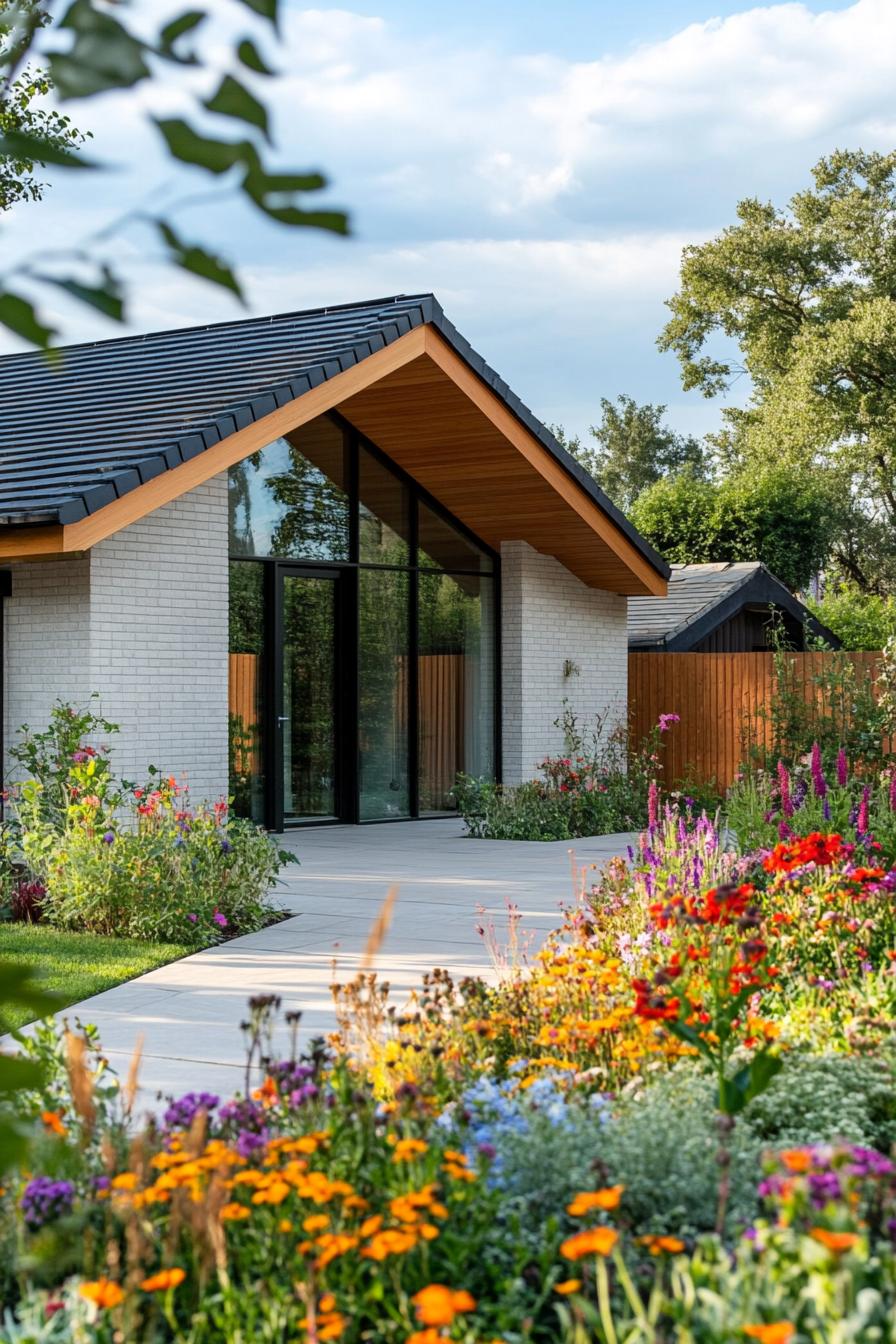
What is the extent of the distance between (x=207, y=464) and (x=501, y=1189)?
8576mm

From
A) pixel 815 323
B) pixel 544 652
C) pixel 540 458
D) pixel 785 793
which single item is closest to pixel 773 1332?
pixel 785 793

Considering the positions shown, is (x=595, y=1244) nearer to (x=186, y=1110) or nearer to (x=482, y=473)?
(x=186, y=1110)

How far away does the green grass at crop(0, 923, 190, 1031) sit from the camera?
22.6 feet

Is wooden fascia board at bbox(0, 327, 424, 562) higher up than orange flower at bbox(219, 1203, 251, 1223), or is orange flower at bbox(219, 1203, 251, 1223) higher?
wooden fascia board at bbox(0, 327, 424, 562)

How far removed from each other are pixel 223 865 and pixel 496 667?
310 inches

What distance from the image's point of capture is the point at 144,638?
11539mm

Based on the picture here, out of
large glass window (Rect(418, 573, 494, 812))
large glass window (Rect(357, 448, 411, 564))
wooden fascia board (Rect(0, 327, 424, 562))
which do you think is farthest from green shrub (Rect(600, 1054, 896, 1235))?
large glass window (Rect(418, 573, 494, 812))

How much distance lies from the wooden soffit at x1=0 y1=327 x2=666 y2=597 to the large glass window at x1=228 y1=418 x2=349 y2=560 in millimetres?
443

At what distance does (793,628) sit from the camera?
2155 centimetres

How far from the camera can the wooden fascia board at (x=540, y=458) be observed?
13391 millimetres

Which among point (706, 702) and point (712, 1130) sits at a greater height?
point (706, 702)

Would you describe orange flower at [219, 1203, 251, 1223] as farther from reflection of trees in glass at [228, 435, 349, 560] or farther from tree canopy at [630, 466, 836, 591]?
tree canopy at [630, 466, 836, 591]

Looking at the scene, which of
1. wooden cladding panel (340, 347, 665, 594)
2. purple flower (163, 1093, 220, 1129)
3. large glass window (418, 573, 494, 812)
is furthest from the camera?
large glass window (418, 573, 494, 812)

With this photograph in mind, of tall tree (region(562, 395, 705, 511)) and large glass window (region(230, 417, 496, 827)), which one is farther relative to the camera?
tall tree (region(562, 395, 705, 511))
